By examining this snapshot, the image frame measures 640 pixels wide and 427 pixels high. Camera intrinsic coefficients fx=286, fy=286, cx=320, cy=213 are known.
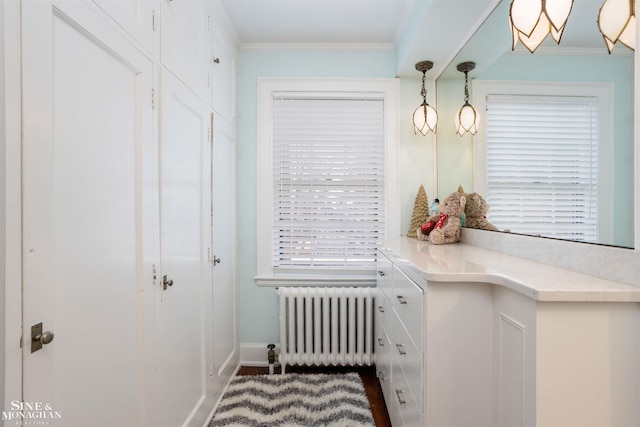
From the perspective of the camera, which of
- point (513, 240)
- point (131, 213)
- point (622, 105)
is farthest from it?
point (513, 240)

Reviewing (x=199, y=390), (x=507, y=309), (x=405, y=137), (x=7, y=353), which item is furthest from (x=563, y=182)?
(x=199, y=390)

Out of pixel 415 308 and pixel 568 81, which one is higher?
pixel 568 81

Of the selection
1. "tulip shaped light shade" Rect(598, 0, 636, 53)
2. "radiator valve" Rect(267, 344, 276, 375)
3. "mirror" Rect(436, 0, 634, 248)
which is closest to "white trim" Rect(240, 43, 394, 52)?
"mirror" Rect(436, 0, 634, 248)

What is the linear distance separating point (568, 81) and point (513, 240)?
26.9 inches

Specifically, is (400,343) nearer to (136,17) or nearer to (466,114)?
(466,114)

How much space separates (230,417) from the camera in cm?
172

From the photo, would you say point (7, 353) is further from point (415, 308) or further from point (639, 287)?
point (639, 287)

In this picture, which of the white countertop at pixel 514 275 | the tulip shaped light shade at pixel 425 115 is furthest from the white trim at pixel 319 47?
the white countertop at pixel 514 275

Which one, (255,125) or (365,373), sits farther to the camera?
(255,125)

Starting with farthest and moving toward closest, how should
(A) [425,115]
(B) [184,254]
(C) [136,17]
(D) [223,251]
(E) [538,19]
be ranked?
(A) [425,115], (D) [223,251], (B) [184,254], (C) [136,17], (E) [538,19]

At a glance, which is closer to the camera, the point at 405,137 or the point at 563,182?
the point at 563,182

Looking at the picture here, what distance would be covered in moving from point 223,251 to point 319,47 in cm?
176

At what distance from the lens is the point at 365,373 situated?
2.20 meters

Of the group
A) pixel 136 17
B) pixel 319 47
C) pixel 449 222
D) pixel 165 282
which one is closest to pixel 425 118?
pixel 449 222
